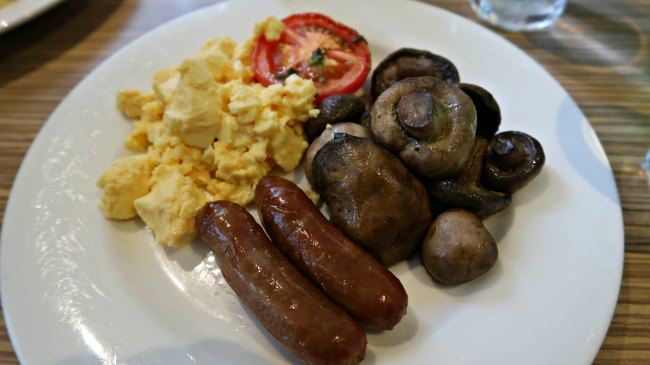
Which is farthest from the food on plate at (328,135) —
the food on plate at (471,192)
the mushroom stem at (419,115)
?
the food on plate at (471,192)

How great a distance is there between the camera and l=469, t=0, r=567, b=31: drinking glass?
3.52 m

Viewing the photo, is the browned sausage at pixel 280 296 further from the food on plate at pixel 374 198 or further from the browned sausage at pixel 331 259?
Answer: the food on plate at pixel 374 198

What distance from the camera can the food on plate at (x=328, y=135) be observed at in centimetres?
234

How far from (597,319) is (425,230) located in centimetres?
77

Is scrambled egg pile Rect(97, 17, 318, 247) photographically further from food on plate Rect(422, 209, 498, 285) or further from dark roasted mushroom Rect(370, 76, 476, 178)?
food on plate Rect(422, 209, 498, 285)

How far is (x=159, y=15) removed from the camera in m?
3.76

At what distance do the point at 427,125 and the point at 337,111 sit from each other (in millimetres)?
555

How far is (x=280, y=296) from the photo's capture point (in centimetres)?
181

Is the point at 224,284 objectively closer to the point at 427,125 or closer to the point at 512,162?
the point at 427,125

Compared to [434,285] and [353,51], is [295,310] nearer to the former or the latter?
[434,285]

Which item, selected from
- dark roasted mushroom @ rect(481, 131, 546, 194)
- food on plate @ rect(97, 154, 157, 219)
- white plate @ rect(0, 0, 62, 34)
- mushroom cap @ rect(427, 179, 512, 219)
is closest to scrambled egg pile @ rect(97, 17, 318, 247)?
food on plate @ rect(97, 154, 157, 219)

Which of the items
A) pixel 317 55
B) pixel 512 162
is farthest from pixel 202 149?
pixel 512 162

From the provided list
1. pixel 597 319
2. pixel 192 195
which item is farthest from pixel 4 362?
pixel 597 319

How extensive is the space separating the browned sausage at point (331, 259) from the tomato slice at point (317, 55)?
0.78 meters
